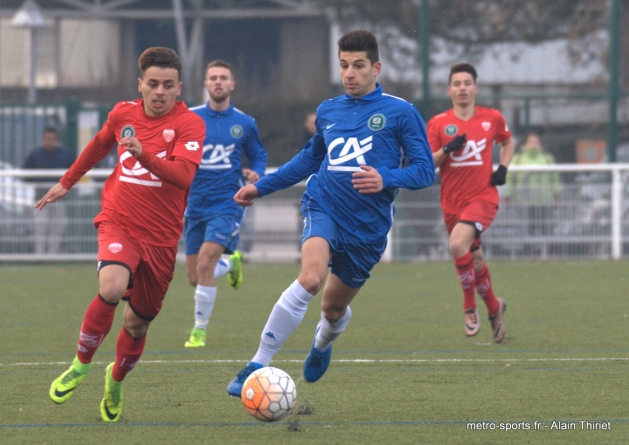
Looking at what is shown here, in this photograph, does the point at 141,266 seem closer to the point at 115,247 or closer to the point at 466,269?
the point at 115,247

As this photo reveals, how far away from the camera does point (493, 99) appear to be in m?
17.2

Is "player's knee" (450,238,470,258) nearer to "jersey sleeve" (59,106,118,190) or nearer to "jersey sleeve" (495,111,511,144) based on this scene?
"jersey sleeve" (495,111,511,144)

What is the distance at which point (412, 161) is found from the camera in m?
5.83

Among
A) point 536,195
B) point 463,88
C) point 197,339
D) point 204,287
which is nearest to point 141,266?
point 197,339

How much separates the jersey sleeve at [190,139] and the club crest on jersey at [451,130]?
3.37m

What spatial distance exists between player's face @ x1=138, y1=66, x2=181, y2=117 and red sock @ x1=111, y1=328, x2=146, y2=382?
119 centimetres

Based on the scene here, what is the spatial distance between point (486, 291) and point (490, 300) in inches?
4.7

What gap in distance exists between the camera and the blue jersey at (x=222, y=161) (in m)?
8.81

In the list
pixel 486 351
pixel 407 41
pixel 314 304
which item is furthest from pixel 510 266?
pixel 486 351

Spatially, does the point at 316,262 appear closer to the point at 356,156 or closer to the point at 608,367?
the point at 356,156

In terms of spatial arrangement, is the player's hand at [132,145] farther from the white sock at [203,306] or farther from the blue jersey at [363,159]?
the white sock at [203,306]

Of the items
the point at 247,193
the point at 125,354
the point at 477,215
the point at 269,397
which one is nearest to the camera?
the point at 269,397

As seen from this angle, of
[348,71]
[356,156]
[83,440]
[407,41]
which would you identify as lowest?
[83,440]

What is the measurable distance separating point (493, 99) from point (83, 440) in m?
13.2
